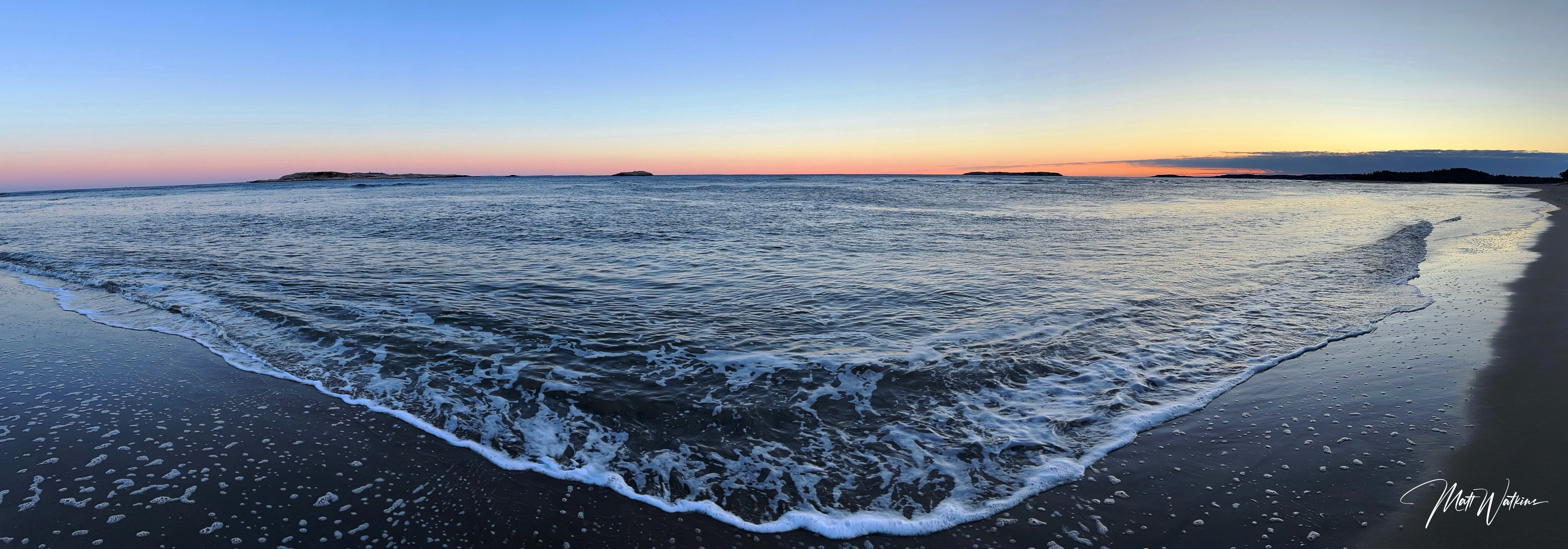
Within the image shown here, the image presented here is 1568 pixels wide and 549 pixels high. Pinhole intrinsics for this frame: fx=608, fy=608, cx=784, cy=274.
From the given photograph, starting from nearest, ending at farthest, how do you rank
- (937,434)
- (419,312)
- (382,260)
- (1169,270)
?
(937,434), (419,312), (1169,270), (382,260)

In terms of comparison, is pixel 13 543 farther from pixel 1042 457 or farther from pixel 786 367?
pixel 1042 457

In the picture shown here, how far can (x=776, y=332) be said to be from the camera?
26.6 feet

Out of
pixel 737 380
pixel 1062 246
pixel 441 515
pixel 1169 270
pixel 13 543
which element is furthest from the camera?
pixel 1062 246

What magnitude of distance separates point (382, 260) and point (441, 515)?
507 inches

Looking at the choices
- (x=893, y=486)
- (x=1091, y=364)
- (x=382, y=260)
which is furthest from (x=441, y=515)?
(x=382, y=260)

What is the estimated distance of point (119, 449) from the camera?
468cm

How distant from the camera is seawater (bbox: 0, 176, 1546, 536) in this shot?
4.71m
